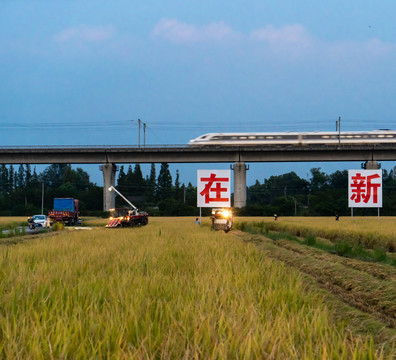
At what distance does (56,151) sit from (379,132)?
48.7 m

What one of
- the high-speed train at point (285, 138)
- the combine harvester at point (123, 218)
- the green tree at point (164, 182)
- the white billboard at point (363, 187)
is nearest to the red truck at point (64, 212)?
the combine harvester at point (123, 218)

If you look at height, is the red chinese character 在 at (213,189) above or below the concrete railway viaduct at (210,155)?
below

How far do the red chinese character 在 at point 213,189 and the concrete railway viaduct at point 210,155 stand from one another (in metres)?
39.3

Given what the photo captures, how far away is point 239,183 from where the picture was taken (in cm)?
6875

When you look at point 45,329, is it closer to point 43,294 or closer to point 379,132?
point 43,294

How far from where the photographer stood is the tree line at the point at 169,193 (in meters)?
80.6

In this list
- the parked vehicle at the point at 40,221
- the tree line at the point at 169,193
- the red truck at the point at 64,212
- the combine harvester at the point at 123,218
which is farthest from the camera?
the tree line at the point at 169,193

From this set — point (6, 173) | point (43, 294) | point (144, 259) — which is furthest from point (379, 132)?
point (6, 173)

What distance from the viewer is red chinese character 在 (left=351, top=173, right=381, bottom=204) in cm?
3155

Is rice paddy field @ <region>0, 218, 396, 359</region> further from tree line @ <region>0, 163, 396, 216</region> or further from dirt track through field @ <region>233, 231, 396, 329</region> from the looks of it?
tree line @ <region>0, 163, 396, 216</region>

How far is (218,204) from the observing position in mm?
26531

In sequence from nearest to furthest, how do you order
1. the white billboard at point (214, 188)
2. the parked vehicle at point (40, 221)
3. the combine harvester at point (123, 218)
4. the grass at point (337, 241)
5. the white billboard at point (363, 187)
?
the grass at point (337, 241)
the white billboard at point (214, 188)
the white billboard at point (363, 187)
the combine harvester at point (123, 218)
the parked vehicle at point (40, 221)

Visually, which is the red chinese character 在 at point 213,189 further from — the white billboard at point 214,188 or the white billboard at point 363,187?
the white billboard at point 363,187

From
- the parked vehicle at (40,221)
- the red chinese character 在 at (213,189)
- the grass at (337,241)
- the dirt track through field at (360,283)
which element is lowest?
the parked vehicle at (40,221)
